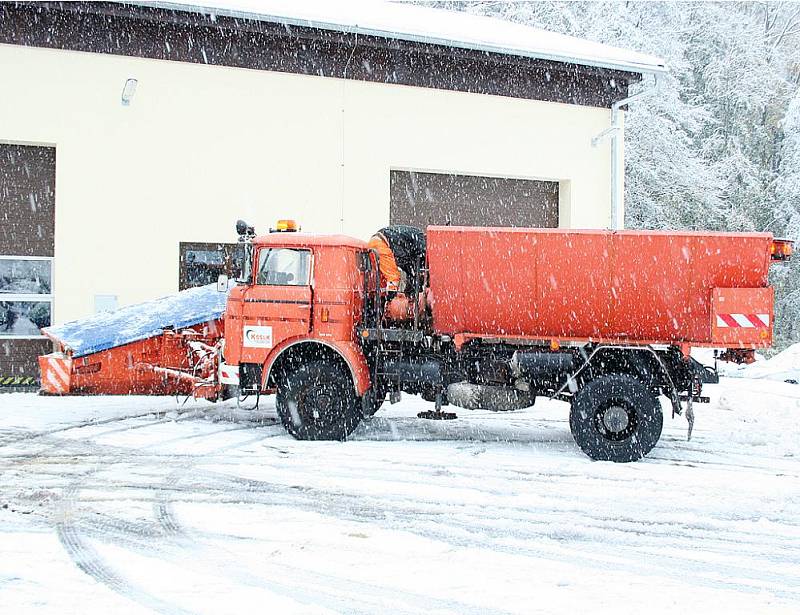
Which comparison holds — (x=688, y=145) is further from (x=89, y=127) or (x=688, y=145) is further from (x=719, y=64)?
(x=89, y=127)

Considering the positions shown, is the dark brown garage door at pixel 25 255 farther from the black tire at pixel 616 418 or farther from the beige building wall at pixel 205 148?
the black tire at pixel 616 418

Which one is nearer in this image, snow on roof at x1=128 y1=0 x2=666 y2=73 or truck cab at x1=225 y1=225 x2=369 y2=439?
truck cab at x1=225 y1=225 x2=369 y2=439

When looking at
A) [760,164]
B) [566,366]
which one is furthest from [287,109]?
[760,164]

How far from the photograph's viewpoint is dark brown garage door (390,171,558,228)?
14.7 m

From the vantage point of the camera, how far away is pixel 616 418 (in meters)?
8.12

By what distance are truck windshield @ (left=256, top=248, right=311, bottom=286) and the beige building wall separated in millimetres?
4746

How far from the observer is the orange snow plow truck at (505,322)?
7840mm

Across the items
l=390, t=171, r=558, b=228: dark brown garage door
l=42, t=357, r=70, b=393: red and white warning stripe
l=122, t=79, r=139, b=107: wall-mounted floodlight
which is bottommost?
l=42, t=357, r=70, b=393: red and white warning stripe

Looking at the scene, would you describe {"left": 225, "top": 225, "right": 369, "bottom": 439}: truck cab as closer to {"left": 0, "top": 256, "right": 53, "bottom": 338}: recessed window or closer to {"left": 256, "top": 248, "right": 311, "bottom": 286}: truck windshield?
{"left": 256, "top": 248, "right": 311, "bottom": 286}: truck windshield

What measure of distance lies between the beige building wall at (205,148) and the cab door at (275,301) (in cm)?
476

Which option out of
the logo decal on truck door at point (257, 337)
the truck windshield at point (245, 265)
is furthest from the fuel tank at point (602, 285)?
the truck windshield at point (245, 265)

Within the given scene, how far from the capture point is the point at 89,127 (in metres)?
12.8

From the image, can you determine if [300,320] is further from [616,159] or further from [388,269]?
[616,159]

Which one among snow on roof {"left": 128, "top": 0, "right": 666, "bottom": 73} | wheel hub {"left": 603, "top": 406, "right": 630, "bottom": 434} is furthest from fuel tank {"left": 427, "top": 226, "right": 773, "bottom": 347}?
snow on roof {"left": 128, "top": 0, "right": 666, "bottom": 73}
